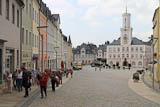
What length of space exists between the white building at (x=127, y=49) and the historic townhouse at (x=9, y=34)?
99607mm

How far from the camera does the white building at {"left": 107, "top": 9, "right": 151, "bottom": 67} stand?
11769 cm

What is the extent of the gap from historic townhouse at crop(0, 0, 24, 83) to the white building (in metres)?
99.6

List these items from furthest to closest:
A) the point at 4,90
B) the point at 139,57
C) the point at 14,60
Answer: the point at 139,57 < the point at 14,60 < the point at 4,90

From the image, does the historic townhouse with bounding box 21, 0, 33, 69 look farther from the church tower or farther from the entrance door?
the church tower

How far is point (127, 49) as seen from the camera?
11950 cm

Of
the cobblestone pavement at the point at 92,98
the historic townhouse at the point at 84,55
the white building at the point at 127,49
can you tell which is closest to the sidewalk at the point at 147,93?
the cobblestone pavement at the point at 92,98

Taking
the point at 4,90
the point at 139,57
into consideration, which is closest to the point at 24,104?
the point at 4,90

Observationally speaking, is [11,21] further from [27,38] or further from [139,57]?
[139,57]

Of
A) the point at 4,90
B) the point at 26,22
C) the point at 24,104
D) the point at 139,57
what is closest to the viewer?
the point at 24,104

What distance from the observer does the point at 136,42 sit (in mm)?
119938

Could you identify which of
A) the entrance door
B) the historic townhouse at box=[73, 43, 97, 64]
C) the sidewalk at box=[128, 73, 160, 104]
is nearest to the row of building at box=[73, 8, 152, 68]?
the historic townhouse at box=[73, 43, 97, 64]

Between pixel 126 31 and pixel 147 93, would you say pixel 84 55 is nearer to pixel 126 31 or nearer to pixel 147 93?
pixel 126 31

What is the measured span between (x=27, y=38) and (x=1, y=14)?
11.0 meters

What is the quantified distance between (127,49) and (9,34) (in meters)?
105
